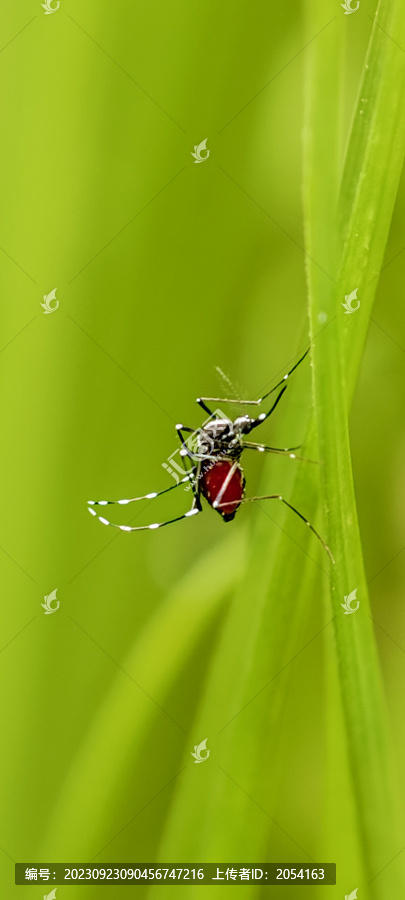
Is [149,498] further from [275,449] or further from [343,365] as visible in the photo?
[343,365]

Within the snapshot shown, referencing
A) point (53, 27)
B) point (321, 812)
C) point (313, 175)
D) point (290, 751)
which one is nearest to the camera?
point (313, 175)

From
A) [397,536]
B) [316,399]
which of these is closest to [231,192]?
[316,399]

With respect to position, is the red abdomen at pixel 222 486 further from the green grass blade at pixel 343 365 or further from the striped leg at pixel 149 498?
the green grass blade at pixel 343 365

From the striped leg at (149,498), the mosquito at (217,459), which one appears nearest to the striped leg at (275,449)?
the mosquito at (217,459)

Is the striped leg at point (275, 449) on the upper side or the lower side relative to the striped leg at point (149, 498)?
lower

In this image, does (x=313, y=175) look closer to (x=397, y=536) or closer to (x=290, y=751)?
(x=397, y=536)

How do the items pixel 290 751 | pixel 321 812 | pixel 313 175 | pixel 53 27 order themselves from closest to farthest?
pixel 313 175, pixel 53 27, pixel 321 812, pixel 290 751

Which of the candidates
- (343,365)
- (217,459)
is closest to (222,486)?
(217,459)

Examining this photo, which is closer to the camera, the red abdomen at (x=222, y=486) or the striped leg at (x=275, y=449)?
the striped leg at (x=275, y=449)

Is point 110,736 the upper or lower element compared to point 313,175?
lower
